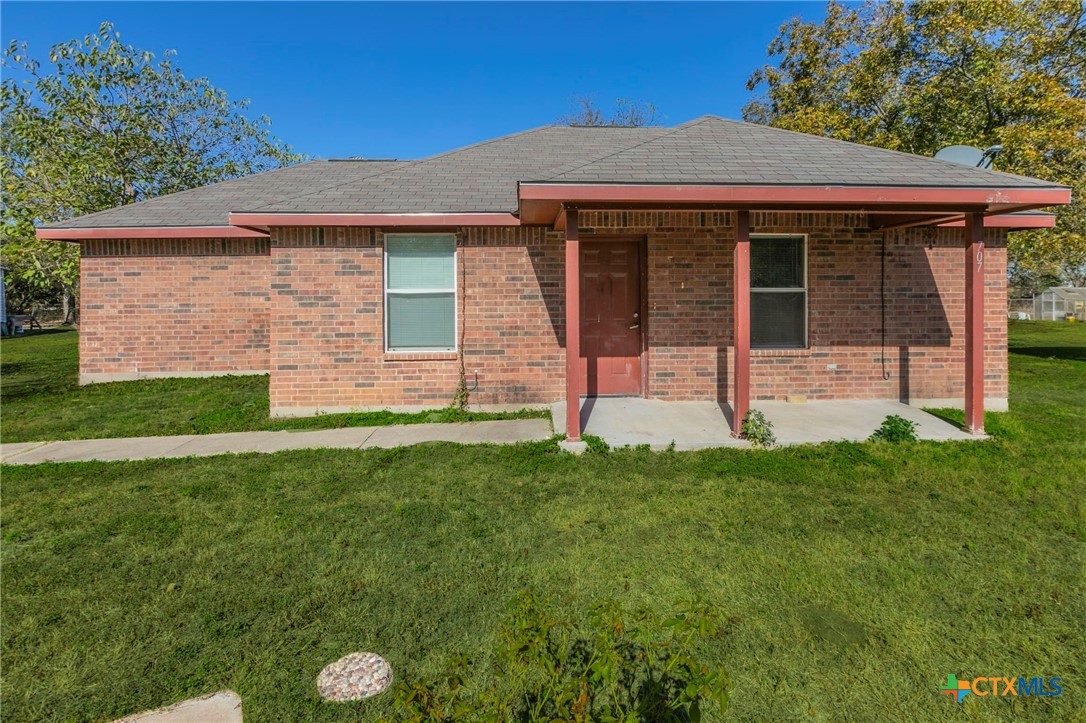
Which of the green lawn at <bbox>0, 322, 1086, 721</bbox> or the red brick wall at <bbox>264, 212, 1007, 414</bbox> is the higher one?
the red brick wall at <bbox>264, 212, 1007, 414</bbox>

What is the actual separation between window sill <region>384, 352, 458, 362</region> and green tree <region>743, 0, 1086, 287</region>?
1323 cm

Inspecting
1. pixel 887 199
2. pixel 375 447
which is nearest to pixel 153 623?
pixel 375 447

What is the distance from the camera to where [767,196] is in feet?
17.0

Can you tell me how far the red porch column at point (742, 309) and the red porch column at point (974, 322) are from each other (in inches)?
97.6

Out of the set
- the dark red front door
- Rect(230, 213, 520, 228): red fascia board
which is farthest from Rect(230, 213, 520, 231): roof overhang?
the dark red front door

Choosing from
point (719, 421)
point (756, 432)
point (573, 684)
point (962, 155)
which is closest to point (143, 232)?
point (719, 421)

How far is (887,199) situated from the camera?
5.20 m

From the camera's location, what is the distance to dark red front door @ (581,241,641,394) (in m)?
7.42

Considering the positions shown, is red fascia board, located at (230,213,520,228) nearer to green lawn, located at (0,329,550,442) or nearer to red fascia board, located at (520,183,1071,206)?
red fascia board, located at (520,183,1071,206)

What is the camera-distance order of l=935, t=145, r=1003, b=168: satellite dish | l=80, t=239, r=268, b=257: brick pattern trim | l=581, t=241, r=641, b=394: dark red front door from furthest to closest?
l=80, t=239, r=268, b=257: brick pattern trim, l=935, t=145, r=1003, b=168: satellite dish, l=581, t=241, r=641, b=394: dark red front door

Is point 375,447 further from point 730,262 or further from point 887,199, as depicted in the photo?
point 887,199

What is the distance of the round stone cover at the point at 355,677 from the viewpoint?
213 centimetres

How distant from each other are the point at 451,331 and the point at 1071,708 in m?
6.49

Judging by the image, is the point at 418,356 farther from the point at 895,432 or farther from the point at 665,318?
the point at 895,432
